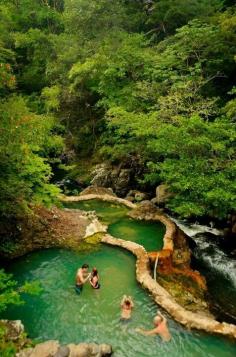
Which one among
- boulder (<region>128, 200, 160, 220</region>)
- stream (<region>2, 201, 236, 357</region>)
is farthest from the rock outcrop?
boulder (<region>128, 200, 160, 220</region>)

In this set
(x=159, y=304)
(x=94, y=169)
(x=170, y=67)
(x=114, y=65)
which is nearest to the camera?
(x=159, y=304)

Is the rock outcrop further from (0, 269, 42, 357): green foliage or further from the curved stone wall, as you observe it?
the curved stone wall

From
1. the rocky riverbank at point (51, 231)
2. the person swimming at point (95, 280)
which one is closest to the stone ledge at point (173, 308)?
the person swimming at point (95, 280)

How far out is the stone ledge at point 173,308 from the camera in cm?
950

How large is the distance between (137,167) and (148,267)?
11356 millimetres

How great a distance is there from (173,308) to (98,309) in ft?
6.74

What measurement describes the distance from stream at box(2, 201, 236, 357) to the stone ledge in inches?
6.5

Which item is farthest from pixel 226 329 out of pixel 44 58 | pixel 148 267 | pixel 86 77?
pixel 44 58

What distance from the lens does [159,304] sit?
1052cm

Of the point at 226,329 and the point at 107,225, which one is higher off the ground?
the point at 226,329

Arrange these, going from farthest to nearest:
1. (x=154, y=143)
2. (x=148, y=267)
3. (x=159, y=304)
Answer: (x=154, y=143)
(x=148, y=267)
(x=159, y=304)

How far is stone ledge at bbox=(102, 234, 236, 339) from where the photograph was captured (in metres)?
9.50

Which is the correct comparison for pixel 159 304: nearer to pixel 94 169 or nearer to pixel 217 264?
pixel 217 264

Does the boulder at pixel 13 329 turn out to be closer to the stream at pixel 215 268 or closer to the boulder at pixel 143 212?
the stream at pixel 215 268
